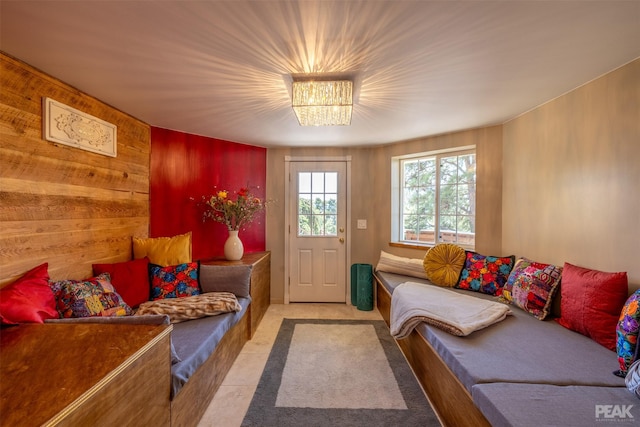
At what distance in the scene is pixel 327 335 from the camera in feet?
9.20

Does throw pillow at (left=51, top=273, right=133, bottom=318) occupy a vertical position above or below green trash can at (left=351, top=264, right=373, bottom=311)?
above

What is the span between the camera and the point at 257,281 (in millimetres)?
3096

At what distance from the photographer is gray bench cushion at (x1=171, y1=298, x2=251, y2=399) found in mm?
1417

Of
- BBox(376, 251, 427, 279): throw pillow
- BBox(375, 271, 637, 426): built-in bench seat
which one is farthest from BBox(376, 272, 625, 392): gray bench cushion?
BBox(376, 251, 427, 279): throw pillow

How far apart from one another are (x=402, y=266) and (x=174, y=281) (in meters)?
2.32

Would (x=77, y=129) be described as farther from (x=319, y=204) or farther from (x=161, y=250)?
(x=319, y=204)

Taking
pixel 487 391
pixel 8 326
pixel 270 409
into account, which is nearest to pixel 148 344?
pixel 8 326

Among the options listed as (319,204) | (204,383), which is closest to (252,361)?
(204,383)

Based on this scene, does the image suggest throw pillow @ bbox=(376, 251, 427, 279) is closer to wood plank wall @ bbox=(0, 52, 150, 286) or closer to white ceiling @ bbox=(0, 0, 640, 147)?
white ceiling @ bbox=(0, 0, 640, 147)

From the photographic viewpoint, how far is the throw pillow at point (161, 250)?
2.54 metres

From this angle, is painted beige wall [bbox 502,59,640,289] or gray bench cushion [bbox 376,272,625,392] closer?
gray bench cushion [bbox 376,272,625,392]

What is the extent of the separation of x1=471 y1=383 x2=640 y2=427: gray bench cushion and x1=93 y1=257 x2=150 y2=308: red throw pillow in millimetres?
2314

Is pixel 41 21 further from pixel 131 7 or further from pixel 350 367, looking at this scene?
pixel 350 367

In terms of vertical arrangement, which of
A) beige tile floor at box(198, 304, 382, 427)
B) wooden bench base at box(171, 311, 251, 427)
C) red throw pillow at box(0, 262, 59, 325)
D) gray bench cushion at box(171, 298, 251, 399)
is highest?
red throw pillow at box(0, 262, 59, 325)
